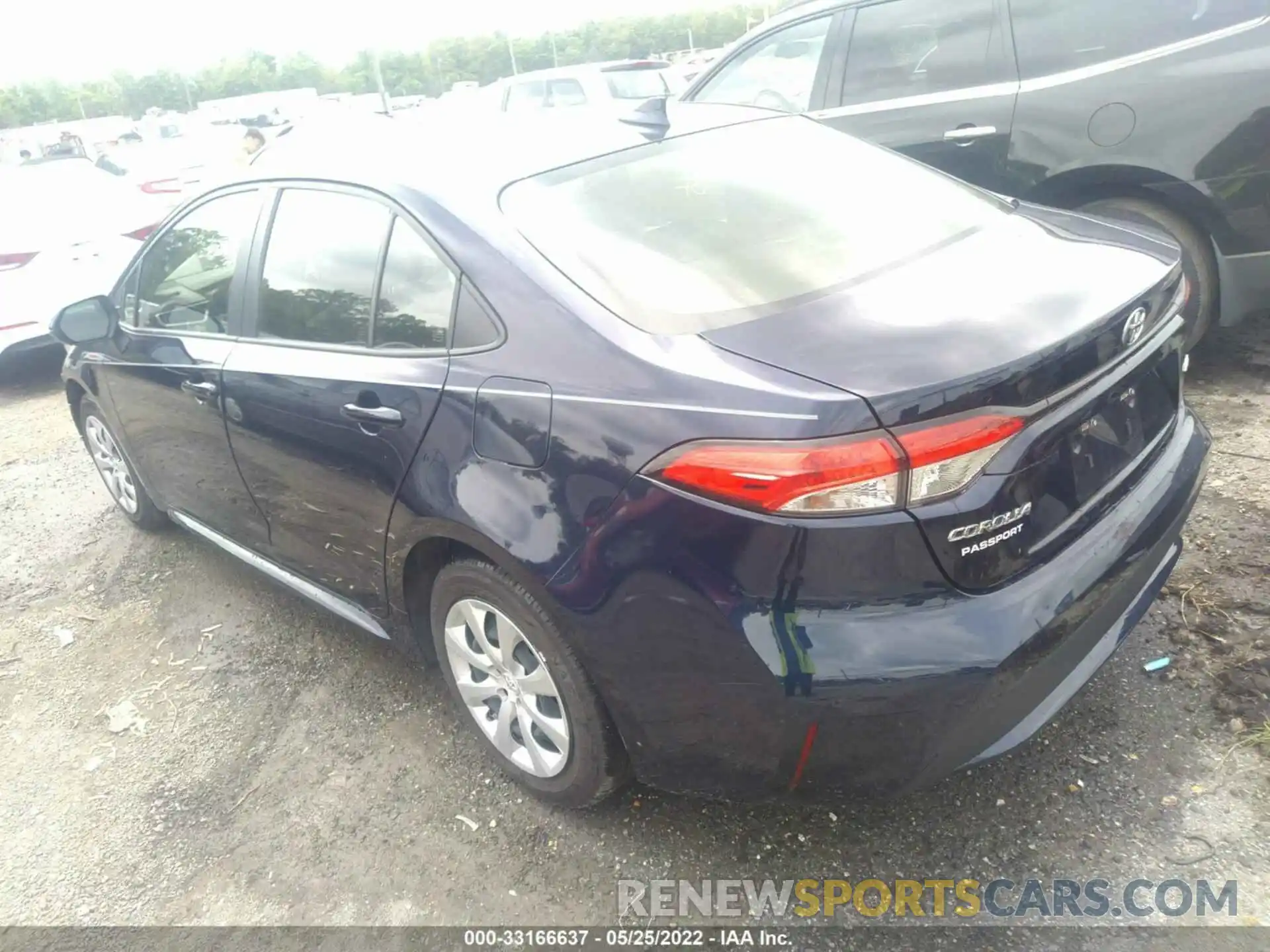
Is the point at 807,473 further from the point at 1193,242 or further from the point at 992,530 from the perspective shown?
the point at 1193,242

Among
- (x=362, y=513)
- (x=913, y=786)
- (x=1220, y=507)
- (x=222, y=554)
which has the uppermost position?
(x=362, y=513)

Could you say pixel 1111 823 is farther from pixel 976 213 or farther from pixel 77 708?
pixel 77 708

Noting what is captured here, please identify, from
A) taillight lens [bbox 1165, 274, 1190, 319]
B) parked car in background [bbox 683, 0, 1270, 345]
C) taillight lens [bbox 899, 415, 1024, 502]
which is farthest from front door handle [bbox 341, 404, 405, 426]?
parked car in background [bbox 683, 0, 1270, 345]

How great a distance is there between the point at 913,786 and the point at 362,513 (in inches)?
61.1

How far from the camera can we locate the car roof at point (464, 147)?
240cm

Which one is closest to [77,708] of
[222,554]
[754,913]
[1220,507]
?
[222,554]

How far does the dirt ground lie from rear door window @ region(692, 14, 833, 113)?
2.81m

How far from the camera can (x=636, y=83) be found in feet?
42.0

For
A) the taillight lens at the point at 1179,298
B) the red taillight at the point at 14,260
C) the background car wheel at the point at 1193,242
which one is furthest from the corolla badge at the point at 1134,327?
the red taillight at the point at 14,260

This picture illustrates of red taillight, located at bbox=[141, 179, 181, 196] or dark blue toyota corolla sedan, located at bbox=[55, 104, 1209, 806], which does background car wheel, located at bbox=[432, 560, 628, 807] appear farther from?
red taillight, located at bbox=[141, 179, 181, 196]

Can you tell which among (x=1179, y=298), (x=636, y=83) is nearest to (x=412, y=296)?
(x=1179, y=298)

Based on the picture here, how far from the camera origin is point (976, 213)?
249 cm

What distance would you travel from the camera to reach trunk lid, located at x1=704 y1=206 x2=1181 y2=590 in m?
1.69

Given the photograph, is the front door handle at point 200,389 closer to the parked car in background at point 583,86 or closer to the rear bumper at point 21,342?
the rear bumper at point 21,342
